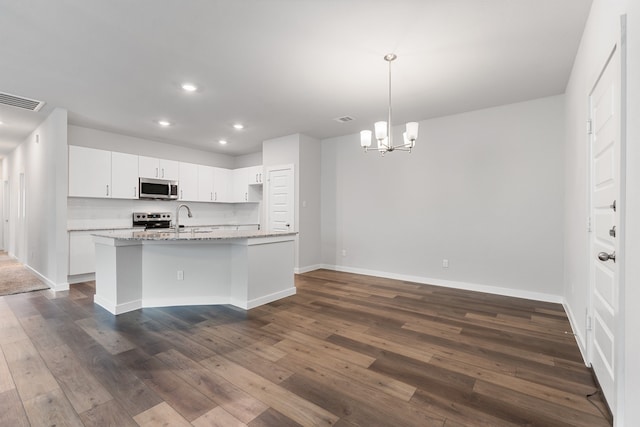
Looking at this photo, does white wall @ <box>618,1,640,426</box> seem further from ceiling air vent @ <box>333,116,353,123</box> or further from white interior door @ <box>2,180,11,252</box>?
white interior door @ <box>2,180,11,252</box>

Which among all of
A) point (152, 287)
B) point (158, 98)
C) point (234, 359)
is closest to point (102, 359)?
point (234, 359)

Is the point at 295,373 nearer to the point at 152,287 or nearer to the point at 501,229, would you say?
the point at 152,287

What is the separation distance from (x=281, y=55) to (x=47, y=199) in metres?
4.39

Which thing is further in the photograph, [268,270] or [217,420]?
[268,270]

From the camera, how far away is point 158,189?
5887 millimetres

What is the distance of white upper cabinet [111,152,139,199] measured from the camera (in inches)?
209

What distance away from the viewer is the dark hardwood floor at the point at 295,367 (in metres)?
1.71

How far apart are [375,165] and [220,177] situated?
3825 millimetres

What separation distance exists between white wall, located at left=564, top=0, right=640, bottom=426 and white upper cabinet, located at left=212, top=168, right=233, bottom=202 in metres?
6.45

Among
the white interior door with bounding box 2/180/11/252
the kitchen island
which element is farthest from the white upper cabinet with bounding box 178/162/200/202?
the white interior door with bounding box 2/180/11/252

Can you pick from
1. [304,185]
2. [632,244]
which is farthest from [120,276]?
[632,244]

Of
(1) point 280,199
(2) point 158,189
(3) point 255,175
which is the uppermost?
(3) point 255,175

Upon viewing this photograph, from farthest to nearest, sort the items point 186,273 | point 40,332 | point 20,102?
point 20,102 < point 186,273 < point 40,332

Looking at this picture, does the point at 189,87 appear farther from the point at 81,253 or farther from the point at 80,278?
the point at 80,278
